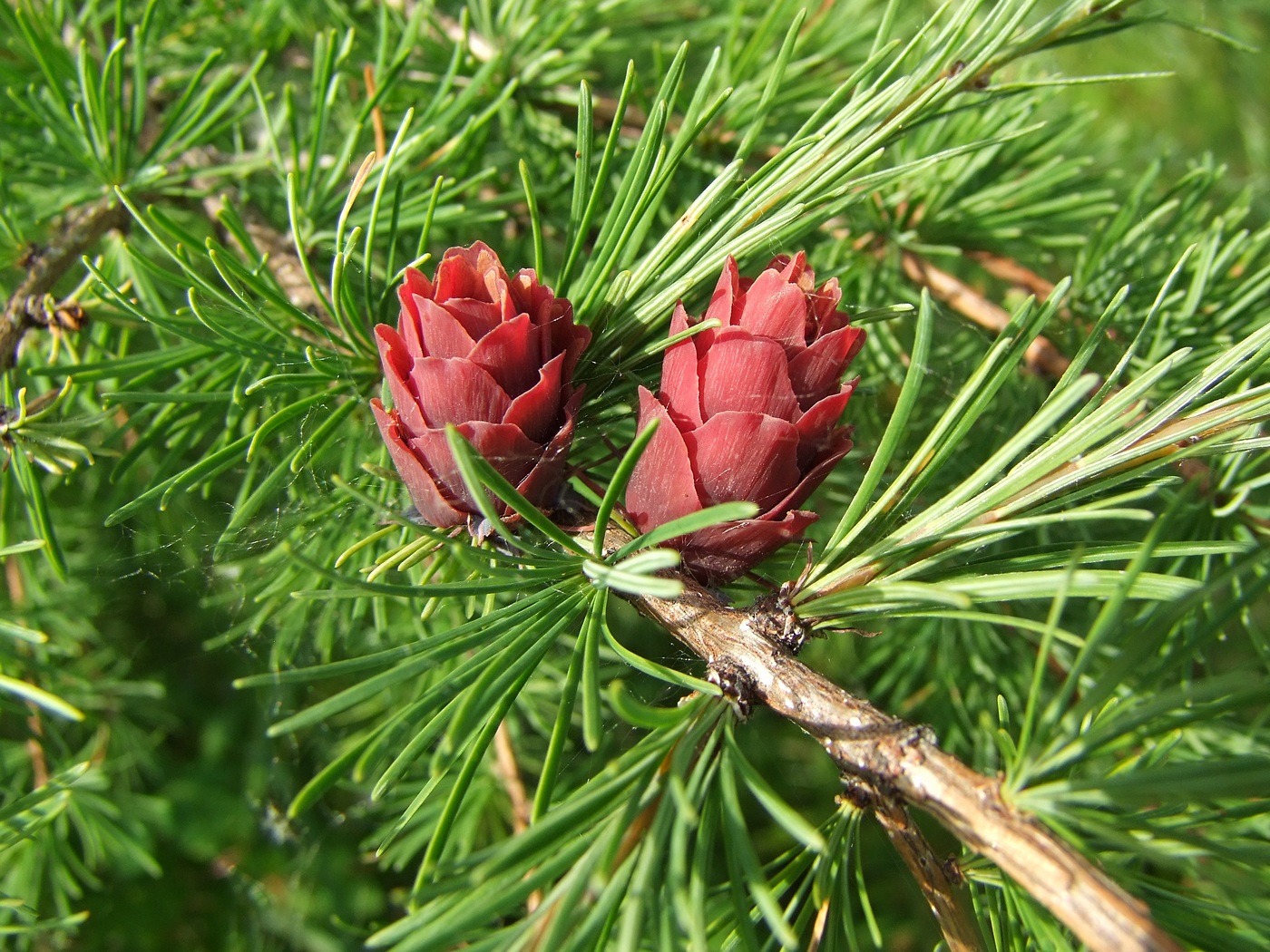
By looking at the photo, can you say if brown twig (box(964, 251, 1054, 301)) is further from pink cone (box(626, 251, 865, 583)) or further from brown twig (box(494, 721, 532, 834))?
brown twig (box(494, 721, 532, 834))

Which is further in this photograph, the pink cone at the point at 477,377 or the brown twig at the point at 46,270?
the brown twig at the point at 46,270

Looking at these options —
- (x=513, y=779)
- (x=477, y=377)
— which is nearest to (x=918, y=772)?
(x=477, y=377)

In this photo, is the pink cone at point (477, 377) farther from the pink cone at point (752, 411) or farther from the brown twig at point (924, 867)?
the brown twig at point (924, 867)

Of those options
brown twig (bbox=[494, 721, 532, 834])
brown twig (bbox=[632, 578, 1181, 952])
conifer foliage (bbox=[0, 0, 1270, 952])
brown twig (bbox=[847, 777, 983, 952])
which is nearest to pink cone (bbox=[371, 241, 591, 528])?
conifer foliage (bbox=[0, 0, 1270, 952])

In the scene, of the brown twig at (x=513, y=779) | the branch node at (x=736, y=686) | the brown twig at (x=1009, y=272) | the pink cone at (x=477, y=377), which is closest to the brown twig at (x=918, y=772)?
the branch node at (x=736, y=686)

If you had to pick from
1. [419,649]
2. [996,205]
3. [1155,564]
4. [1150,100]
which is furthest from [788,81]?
[1150,100]

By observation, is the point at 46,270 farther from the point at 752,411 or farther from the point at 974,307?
the point at 974,307
